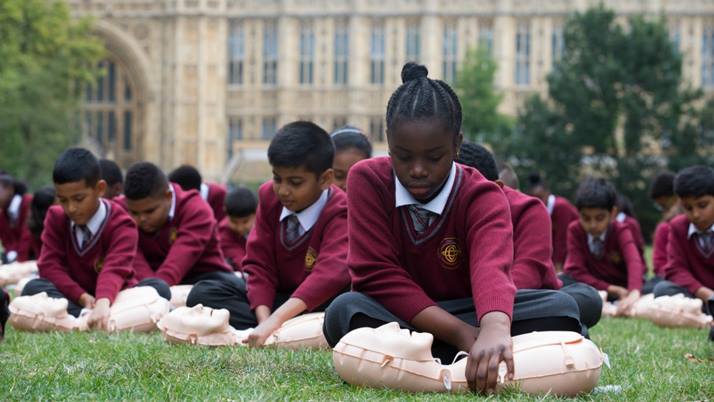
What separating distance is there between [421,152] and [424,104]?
18 centimetres

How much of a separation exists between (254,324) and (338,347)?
219cm

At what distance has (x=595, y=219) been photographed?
885cm

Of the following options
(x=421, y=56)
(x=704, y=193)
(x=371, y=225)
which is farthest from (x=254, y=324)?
(x=421, y=56)

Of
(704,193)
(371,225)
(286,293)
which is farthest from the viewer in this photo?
(704,193)

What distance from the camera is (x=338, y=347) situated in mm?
4234

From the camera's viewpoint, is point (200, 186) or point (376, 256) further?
point (200, 186)

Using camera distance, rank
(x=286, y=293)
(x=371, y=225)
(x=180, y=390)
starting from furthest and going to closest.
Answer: (x=286, y=293), (x=371, y=225), (x=180, y=390)

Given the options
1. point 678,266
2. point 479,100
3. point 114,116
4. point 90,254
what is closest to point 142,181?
point 90,254

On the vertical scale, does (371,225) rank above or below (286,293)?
→ above

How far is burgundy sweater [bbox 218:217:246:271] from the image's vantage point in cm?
1048

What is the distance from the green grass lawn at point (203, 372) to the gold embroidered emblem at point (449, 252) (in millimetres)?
567

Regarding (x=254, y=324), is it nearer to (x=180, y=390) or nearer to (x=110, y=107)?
(x=180, y=390)

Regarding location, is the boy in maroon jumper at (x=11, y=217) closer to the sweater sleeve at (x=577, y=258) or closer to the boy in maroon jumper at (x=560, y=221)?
the boy in maroon jumper at (x=560, y=221)

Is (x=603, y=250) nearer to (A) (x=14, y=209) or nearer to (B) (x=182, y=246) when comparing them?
(B) (x=182, y=246)
